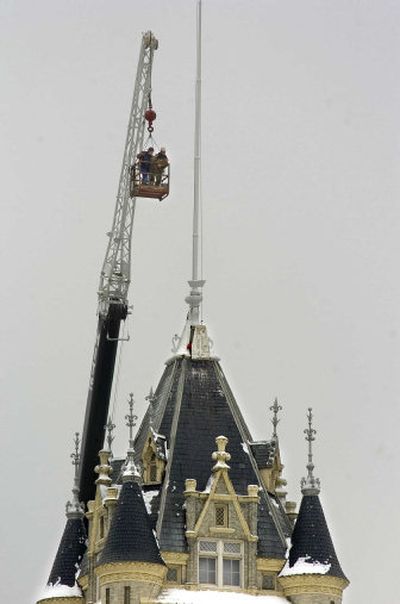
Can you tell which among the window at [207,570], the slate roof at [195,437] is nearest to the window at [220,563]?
the window at [207,570]

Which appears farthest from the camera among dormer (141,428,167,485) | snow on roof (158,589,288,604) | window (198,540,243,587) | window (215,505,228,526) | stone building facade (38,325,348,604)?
dormer (141,428,167,485)

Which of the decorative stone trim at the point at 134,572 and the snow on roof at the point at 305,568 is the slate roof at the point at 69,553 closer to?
the decorative stone trim at the point at 134,572

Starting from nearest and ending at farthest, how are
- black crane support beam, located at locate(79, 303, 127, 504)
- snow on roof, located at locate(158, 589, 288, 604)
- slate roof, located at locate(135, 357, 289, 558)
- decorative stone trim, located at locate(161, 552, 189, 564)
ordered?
snow on roof, located at locate(158, 589, 288, 604) < decorative stone trim, located at locate(161, 552, 189, 564) < slate roof, located at locate(135, 357, 289, 558) < black crane support beam, located at locate(79, 303, 127, 504)

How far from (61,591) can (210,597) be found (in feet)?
33.9

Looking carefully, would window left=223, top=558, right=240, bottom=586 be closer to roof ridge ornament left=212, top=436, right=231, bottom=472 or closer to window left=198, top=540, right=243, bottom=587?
window left=198, top=540, right=243, bottom=587

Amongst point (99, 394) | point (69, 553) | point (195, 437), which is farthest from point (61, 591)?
point (99, 394)

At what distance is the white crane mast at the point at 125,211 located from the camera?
156m

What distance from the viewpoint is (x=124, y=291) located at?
15625 centimetres

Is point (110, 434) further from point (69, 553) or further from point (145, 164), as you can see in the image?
point (145, 164)

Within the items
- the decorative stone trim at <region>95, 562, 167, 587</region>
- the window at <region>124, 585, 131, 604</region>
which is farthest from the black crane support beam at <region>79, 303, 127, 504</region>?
the window at <region>124, 585, 131, 604</region>

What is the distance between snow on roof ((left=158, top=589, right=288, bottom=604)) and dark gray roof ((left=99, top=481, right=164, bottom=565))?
1.93 meters

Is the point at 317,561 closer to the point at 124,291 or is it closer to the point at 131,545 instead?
the point at 131,545

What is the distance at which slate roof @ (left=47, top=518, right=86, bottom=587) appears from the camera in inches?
5261

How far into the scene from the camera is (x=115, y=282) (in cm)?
15650
